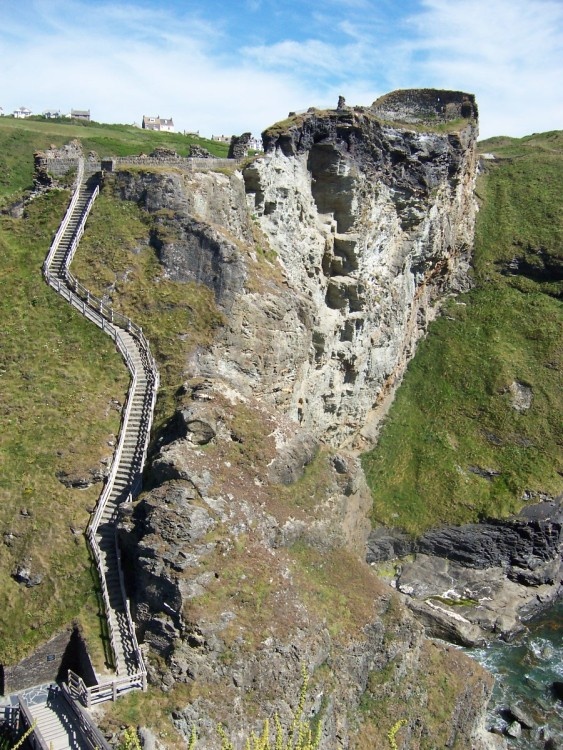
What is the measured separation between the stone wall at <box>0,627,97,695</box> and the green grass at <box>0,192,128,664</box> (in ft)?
1.45

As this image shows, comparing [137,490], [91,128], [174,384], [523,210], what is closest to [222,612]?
[137,490]

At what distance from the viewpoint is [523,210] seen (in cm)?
7650

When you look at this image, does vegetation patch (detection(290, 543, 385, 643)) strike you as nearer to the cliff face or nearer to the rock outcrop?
the cliff face

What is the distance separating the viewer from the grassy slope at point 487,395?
53.5m

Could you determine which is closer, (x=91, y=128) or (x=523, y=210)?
(x=523, y=210)

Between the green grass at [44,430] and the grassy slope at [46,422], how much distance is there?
48mm

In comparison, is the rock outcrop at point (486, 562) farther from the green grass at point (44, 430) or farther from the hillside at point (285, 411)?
the green grass at point (44, 430)

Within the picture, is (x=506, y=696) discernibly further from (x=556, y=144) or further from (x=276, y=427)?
(x=556, y=144)

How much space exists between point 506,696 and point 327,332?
1106 inches

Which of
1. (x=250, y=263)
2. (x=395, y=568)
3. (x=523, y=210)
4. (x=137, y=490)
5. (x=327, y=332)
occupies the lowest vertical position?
(x=395, y=568)

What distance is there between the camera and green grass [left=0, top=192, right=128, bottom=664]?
90.7ft

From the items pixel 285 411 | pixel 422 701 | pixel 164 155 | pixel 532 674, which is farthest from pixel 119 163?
pixel 532 674

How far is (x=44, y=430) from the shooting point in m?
33.1

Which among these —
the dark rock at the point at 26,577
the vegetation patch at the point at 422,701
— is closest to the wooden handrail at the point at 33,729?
the dark rock at the point at 26,577
